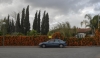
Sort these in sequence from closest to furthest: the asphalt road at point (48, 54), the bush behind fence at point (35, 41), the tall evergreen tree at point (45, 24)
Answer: the asphalt road at point (48, 54), the bush behind fence at point (35, 41), the tall evergreen tree at point (45, 24)

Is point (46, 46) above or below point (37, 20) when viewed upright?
below

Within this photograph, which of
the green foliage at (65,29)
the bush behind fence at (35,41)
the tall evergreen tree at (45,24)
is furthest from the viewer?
the tall evergreen tree at (45,24)

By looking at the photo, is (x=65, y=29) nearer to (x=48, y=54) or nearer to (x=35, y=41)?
(x=35, y=41)

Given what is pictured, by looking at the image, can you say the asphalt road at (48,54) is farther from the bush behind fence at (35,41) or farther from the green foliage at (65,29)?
the green foliage at (65,29)

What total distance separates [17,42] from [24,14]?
92.7 ft

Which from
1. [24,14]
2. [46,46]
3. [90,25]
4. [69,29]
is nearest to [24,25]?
[24,14]

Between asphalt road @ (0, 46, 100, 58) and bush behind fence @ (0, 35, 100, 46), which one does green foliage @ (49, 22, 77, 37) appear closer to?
bush behind fence @ (0, 35, 100, 46)

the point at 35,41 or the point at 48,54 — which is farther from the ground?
the point at 35,41

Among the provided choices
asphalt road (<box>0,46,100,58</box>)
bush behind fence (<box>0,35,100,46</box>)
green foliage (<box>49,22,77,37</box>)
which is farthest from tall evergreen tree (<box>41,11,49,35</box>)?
asphalt road (<box>0,46,100,58</box>)

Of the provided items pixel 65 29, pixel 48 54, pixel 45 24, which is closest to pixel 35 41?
pixel 65 29

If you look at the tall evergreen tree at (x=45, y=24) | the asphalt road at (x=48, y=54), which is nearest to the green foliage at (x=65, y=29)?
the tall evergreen tree at (x=45, y=24)

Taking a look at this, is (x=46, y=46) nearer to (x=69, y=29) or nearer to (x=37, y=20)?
(x=69, y=29)

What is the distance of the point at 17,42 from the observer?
44.3m

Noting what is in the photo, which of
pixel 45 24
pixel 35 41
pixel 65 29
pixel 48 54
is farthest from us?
pixel 45 24
